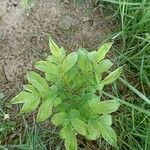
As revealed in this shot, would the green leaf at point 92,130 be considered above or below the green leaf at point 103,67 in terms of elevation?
below

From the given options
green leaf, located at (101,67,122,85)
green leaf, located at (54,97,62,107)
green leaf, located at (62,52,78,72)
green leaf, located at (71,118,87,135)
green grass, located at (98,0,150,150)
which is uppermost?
green leaf, located at (62,52,78,72)

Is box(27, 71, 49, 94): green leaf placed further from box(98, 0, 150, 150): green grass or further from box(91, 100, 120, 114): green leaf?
box(98, 0, 150, 150): green grass

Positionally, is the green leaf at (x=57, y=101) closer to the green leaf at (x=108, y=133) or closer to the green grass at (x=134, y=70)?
the green leaf at (x=108, y=133)

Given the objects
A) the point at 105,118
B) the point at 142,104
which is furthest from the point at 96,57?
the point at 142,104

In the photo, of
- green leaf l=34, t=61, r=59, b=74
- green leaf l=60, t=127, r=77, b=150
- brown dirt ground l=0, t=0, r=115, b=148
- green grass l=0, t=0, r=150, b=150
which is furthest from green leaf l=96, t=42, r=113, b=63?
brown dirt ground l=0, t=0, r=115, b=148

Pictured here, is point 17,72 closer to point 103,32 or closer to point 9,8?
point 9,8

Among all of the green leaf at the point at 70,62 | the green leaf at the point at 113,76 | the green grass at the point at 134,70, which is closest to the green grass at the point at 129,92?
the green grass at the point at 134,70

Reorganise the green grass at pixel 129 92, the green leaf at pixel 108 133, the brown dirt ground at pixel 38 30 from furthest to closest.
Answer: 1. the brown dirt ground at pixel 38 30
2. the green grass at pixel 129 92
3. the green leaf at pixel 108 133

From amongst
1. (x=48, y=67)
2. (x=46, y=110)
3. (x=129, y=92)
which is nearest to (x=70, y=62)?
(x=48, y=67)
